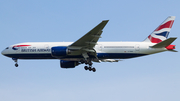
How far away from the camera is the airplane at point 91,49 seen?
36.1 m

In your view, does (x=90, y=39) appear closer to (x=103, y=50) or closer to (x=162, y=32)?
(x=103, y=50)

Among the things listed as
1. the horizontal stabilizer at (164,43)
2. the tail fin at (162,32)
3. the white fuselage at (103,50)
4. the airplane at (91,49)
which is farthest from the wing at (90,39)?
the tail fin at (162,32)

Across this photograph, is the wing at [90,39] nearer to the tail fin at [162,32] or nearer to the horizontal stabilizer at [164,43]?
the horizontal stabilizer at [164,43]

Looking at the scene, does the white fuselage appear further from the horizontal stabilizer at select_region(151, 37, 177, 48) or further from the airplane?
the horizontal stabilizer at select_region(151, 37, 177, 48)

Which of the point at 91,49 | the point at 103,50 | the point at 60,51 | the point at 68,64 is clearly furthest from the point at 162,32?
the point at 60,51

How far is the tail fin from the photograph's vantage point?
3966 cm

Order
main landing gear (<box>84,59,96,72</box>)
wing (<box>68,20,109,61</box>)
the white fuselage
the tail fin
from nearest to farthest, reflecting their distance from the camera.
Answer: wing (<box>68,20,109,61</box>), the white fuselage, main landing gear (<box>84,59,96,72</box>), the tail fin

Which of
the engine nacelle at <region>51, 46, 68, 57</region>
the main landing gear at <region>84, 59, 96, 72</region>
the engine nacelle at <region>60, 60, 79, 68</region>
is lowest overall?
the main landing gear at <region>84, 59, 96, 72</region>

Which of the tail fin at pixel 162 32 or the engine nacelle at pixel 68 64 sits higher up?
the tail fin at pixel 162 32

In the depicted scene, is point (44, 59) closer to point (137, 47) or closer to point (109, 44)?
point (109, 44)

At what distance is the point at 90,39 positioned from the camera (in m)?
35.0

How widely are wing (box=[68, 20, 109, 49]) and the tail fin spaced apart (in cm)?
791

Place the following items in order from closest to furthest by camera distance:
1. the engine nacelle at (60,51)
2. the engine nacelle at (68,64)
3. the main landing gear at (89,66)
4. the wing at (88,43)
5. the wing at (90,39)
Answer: the wing at (90,39) < the wing at (88,43) < the engine nacelle at (60,51) < the main landing gear at (89,66) < the engine nacelle at (68,64)

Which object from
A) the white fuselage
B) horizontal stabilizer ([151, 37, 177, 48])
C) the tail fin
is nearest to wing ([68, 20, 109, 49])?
the white fuselage
